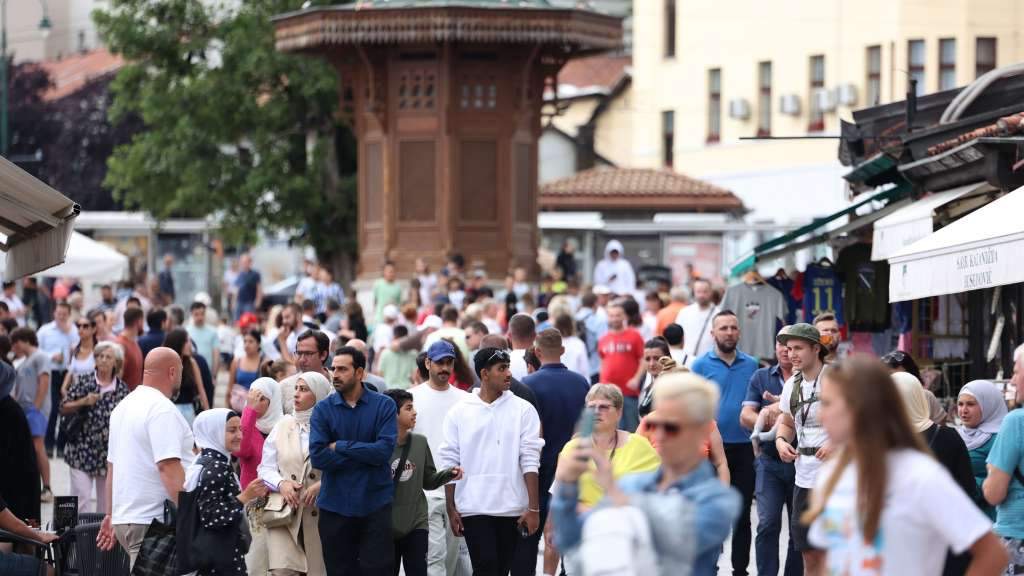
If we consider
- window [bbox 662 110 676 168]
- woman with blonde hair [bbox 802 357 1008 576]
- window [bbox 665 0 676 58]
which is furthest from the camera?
window [bbox 662 110 676 168]

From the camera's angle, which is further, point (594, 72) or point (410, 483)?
point (594, 72)

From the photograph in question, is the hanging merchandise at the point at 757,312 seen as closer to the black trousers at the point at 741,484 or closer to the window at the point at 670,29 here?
the black trousers at the point at 741,484

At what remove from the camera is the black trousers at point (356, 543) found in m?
11.5

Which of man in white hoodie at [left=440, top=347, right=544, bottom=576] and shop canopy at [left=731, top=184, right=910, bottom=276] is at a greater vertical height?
shop canopy at [left=731, top=184, right=910, bottom=276]

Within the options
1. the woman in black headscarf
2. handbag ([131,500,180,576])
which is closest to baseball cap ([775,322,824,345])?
handbag ([131,500,180,576])

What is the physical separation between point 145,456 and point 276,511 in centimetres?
93

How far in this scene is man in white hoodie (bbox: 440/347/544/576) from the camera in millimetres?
12031

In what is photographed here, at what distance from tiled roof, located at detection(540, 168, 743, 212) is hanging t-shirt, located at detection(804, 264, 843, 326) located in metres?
28.8

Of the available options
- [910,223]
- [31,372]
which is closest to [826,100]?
[31,372]

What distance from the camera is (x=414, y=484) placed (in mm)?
12188

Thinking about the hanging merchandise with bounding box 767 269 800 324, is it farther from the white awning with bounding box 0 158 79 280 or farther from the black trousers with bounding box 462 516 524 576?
the white awning with bounding box 0 158 79 280

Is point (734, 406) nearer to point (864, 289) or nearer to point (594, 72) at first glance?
point (864, 289)

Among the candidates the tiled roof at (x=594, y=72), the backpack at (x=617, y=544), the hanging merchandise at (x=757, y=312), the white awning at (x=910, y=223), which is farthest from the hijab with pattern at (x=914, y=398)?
the tiled roof at (x=594, y=72)

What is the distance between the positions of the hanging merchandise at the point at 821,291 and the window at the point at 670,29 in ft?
142
